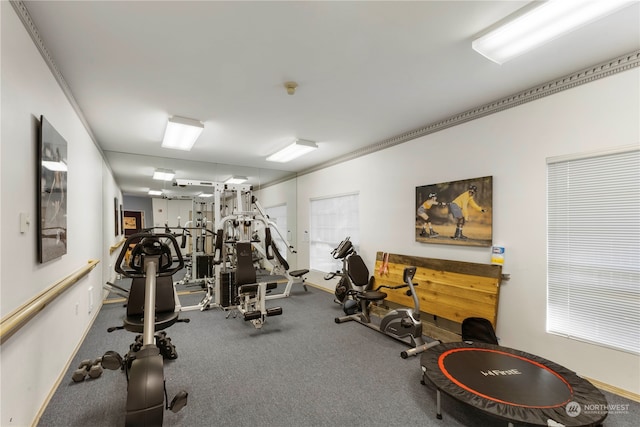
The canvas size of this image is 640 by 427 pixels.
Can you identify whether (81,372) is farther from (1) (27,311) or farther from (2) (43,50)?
(2) (43,50)

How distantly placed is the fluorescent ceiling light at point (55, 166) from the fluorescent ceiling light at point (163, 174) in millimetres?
3034

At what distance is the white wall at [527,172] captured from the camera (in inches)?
89.4

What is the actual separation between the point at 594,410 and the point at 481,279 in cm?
145

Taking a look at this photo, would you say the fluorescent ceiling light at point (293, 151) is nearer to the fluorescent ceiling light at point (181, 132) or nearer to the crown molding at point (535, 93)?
the crown molding at point (535, 93)

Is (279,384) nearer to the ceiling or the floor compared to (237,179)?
nearer to the floor

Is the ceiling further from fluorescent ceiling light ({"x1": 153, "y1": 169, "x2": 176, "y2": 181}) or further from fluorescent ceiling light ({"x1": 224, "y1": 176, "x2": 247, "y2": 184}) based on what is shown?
fluorescent ceiling light ({"x1": 224, "y1": 176, "x2": 247, "y2": 184})

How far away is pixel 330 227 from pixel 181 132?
10.5ft

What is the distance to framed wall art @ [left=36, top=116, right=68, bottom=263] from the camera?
1.87 metres

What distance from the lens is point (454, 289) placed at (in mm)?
3246

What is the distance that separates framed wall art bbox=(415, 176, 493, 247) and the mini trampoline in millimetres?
1231

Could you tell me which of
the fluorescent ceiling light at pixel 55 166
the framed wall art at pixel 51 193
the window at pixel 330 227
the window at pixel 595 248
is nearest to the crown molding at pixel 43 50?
the framed wall art at pixel 51 193

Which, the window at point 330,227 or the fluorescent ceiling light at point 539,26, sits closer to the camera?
the fluorescent ceiling light at point 539,26

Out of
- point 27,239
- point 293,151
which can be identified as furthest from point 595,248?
point 27,239

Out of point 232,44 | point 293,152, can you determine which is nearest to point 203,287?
point 293,152
